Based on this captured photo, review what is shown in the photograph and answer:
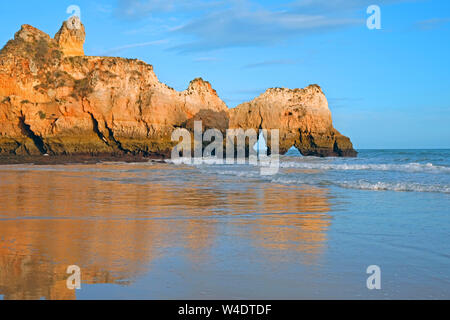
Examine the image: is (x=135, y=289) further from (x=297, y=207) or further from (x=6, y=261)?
(x=297, y=207)

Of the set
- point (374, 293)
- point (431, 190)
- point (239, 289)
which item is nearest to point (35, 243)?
point (239, 289)

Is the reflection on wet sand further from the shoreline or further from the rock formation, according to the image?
the rock formation

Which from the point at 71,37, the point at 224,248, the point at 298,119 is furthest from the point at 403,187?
the point at 298,119

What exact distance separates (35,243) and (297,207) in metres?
5.63

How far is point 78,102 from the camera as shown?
41531 millimetres

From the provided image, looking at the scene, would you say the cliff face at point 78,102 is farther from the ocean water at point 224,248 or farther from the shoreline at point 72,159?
the ocean water at point 224,248

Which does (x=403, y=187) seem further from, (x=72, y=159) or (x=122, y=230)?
(x=72, y=159)

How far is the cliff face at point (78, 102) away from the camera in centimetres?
4022

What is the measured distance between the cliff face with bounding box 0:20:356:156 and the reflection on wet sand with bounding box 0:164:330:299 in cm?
3025

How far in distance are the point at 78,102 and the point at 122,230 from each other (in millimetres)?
37381

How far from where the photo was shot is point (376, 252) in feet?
17.8

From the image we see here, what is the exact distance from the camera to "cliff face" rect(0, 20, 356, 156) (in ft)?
132

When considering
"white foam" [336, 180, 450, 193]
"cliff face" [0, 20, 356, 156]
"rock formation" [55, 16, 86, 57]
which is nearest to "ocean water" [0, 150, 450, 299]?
"white foam" [336, 180, 450, 193]
